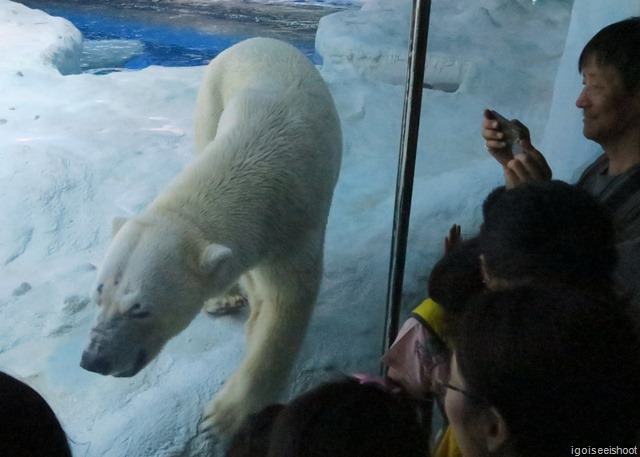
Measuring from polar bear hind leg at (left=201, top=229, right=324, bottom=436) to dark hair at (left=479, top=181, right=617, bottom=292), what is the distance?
0.90m

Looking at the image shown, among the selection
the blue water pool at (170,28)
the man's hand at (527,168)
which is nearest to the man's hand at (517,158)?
the man's hand at (527,168)

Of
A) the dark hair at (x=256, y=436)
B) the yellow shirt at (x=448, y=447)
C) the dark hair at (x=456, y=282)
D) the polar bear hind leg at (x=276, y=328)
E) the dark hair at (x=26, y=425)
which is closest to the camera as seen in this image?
the dark hair at (x=26, y=425)

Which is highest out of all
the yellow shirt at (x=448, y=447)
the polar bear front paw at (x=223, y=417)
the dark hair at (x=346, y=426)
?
the dark hair at (x=346, y=426)

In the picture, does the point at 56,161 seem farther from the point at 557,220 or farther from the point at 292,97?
the point at 557,220

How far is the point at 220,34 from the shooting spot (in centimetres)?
375

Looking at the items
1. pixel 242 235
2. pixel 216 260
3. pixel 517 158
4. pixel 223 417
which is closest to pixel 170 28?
pixel 242 235

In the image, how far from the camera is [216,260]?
5.48 feet

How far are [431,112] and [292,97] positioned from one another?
7.37 ft

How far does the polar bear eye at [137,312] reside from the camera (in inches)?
62.7

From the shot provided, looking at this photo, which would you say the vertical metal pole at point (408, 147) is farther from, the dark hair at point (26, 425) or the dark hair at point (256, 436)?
the dark hair at point (26, 425)

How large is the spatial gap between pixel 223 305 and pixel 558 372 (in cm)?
184

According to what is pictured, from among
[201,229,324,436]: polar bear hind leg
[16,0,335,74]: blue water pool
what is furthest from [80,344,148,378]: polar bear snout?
[16,0,335,74]: blue water pool

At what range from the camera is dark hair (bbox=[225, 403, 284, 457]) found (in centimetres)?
92

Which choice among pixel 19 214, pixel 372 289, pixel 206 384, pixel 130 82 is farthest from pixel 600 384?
pixel 130 82
